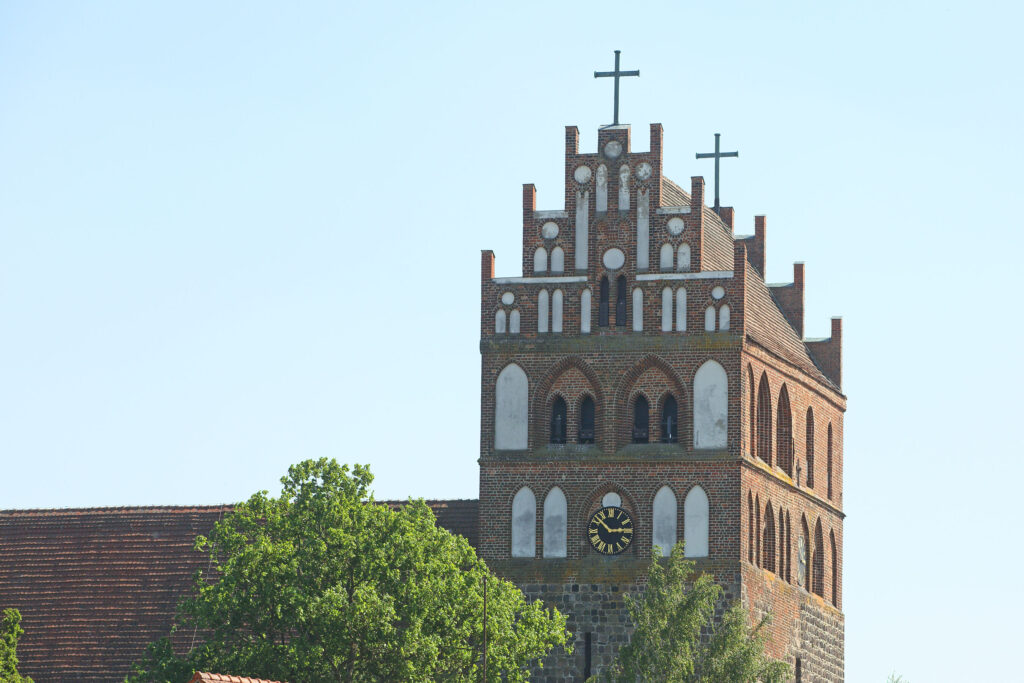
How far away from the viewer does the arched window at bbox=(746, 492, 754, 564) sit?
5406 cm

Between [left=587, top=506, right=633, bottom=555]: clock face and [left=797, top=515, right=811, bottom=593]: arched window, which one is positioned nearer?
[left=587, top=506, right=633, bottom=555]: clock face

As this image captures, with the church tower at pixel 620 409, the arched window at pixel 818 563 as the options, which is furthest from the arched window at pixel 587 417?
the arched window at pixel 818 563

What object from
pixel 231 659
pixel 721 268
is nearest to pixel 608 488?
pixel 721 268

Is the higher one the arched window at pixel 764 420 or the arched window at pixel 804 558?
the arched window at pixel 764 420

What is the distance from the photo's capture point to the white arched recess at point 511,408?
55156 mm

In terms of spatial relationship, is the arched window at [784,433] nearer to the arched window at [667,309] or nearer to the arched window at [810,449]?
the arched window at [810,449]

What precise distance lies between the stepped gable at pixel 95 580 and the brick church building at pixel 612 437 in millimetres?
60

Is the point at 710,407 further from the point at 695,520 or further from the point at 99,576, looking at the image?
the point at 99,576

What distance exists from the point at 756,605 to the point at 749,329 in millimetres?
6075

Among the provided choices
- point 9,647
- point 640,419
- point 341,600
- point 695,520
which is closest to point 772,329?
point 640,419

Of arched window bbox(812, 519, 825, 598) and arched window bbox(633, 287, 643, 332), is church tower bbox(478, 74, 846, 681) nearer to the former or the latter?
arched window bbox(633, 287, 643, 332)

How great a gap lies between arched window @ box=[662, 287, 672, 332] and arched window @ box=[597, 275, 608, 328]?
131 cm

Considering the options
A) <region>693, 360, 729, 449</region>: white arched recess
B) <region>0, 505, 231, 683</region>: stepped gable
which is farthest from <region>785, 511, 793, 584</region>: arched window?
<region>0, 505, 231, 683</region>: stepped gable

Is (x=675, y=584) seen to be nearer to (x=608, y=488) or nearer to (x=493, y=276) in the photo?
(x=608, y=488)
